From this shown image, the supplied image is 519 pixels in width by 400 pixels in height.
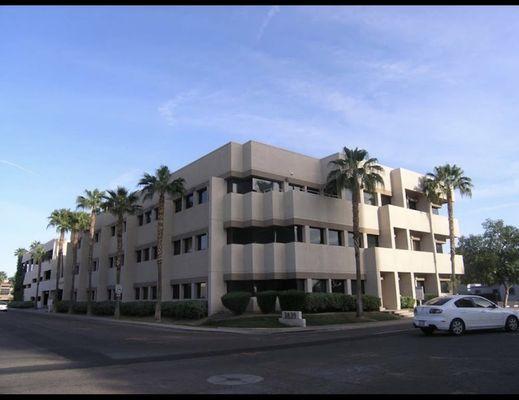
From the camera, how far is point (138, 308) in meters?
40.3

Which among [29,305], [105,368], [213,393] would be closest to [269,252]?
[105,368]

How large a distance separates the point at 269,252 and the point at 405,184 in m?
15.9

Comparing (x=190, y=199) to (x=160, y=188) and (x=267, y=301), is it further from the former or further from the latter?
(x=267, y=301)

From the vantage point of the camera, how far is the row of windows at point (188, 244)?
36253 millimetres

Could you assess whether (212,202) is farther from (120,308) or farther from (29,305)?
(29,305)

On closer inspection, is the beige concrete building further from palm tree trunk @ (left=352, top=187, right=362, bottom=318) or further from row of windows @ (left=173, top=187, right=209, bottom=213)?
palm tree trunk @ (left=352, top=187, right=362, bottom=318)

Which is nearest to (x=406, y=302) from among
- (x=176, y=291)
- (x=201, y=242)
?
(x=201, y=242)

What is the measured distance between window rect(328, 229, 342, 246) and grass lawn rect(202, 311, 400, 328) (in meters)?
6.31

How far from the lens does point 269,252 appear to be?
33125 millimetres

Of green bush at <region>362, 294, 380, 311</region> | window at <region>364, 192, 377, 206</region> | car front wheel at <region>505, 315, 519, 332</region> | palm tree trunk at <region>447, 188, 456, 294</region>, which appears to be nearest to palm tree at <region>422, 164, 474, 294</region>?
palm tree trunk at <region>447, 188, 456, 294</region>

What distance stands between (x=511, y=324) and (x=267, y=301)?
15.8 m

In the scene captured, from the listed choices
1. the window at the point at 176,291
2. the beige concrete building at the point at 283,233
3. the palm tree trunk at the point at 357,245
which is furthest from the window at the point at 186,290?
the palm tree trunk at the point at 357,245

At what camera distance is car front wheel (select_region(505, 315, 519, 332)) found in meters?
17.8

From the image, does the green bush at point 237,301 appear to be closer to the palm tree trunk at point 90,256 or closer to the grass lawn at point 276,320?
the grass lawn at point 276,320
